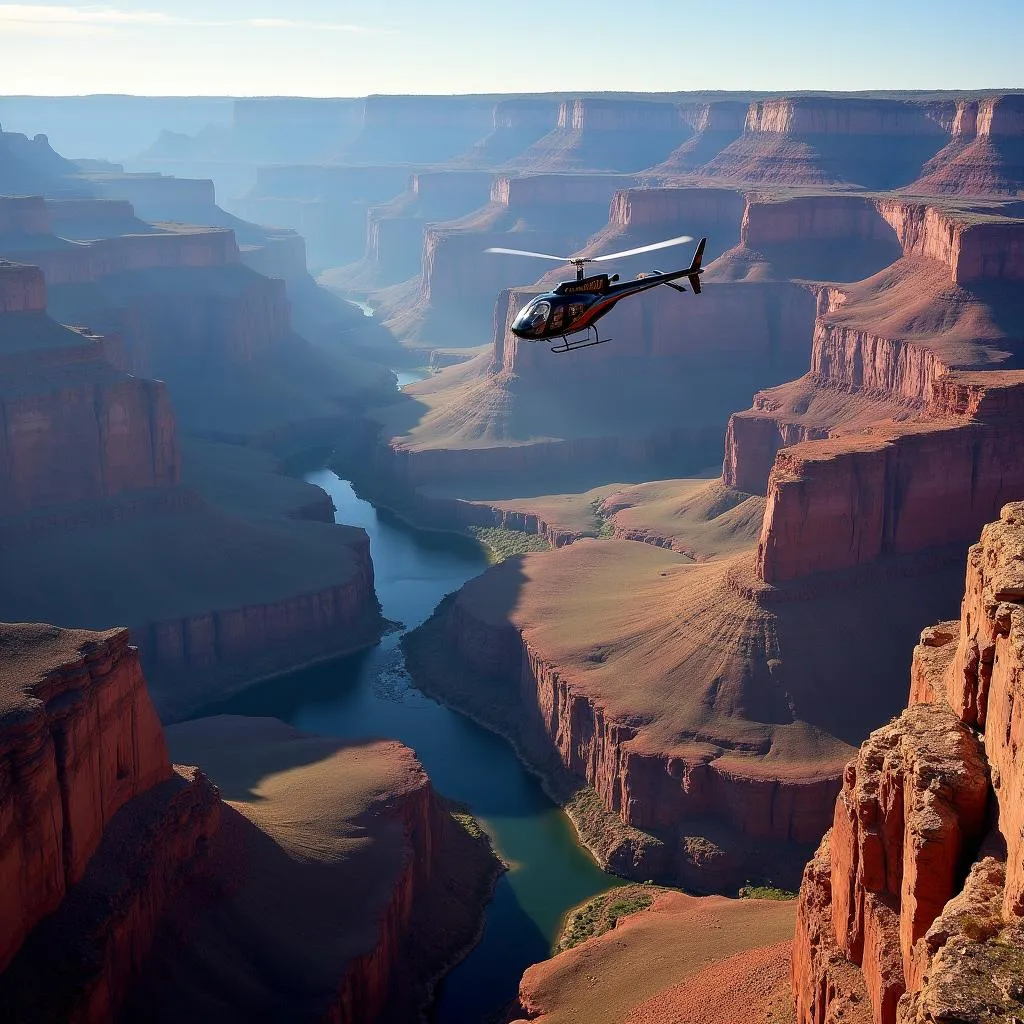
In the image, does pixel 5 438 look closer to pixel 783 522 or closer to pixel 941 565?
pixel 783 522

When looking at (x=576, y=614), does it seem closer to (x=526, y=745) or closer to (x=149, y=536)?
(x=526, y=745)

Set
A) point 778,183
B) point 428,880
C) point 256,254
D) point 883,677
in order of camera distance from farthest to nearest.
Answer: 1. point 256,254
2. point 778,183
3. point 883,677
4. point 428,880

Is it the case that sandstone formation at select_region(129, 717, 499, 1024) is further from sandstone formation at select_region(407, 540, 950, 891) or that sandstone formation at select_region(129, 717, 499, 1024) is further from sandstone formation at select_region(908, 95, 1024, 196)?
sandstone formation at select_region(908, 95, 1024, 196)

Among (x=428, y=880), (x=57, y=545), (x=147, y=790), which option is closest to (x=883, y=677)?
(x=428, y=880)

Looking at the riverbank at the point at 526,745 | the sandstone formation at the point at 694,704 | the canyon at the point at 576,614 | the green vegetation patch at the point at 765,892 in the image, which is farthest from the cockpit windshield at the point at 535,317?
the riverbank at the point at 526,745

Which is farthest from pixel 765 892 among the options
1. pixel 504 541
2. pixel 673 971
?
pixel 504 541

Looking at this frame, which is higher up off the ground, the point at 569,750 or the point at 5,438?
the point at 5,438
